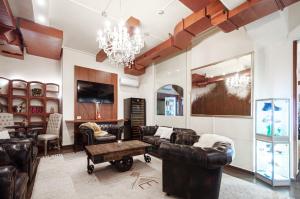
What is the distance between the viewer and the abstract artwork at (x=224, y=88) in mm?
3512

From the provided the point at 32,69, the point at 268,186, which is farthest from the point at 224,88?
the point at 32,69

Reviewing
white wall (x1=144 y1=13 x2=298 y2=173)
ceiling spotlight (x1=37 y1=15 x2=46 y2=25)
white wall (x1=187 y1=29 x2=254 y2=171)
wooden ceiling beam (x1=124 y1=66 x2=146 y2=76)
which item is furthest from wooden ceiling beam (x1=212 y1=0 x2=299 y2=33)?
wooden ceiling beam (x1=124 y1=66 x2=146 y2=76)

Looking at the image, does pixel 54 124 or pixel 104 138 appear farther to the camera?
pixel 54 124

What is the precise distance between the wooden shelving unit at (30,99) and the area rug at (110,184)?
2146 millimetres

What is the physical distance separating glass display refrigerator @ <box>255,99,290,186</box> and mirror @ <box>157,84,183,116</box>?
242 centimetres

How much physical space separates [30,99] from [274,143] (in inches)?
260

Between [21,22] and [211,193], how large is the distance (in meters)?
4.96

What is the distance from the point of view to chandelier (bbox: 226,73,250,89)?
3.51 m

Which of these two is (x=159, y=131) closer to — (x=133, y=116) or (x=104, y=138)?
(x=104, y=138)

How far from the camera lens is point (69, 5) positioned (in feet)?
10.6

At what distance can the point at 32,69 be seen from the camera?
5.26m

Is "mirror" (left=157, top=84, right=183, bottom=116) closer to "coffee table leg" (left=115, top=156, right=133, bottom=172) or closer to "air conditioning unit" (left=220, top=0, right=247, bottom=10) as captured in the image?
"coffee table leg" (left=115, top=156, right=133, bottom=172)

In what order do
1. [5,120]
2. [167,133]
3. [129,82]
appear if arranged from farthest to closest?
[129,82], [167,133], [5,120]

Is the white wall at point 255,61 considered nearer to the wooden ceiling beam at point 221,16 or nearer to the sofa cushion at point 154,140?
the wooden ceiling beam at point 221,16
